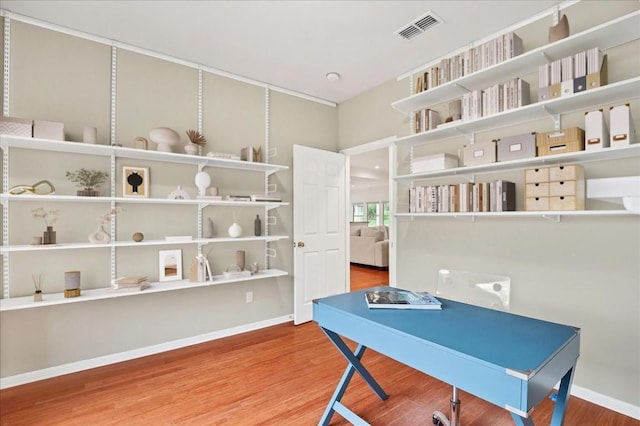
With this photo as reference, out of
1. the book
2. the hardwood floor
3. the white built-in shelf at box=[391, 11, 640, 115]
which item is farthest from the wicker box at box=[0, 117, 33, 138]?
the hardwood floor

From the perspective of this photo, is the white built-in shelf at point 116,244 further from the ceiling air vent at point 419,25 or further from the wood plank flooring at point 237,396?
the ceiling air vent at point 419,25

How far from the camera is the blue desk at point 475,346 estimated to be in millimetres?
1119

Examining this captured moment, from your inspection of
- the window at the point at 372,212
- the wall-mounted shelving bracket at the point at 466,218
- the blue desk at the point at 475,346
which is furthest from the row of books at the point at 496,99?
the window at the point at 372,212

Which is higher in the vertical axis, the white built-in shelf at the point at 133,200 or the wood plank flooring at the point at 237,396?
the white built-in shelf at the point at 133,200

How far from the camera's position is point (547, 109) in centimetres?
229

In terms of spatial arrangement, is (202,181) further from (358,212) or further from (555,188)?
(358,212)

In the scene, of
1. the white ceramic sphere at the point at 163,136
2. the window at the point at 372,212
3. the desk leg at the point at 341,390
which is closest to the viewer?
the desk leg at the point at 341,390

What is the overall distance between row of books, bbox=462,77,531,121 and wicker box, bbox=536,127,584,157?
0.33 m

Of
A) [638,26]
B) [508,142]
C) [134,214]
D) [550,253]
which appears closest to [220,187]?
[134,214]

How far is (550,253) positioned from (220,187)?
9.83 feet

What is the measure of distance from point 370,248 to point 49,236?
6047 mm

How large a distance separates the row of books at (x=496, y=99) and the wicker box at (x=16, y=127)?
328 centimetres

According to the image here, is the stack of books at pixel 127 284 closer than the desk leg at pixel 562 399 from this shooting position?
No

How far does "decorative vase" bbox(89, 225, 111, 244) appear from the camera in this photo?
259 cm
